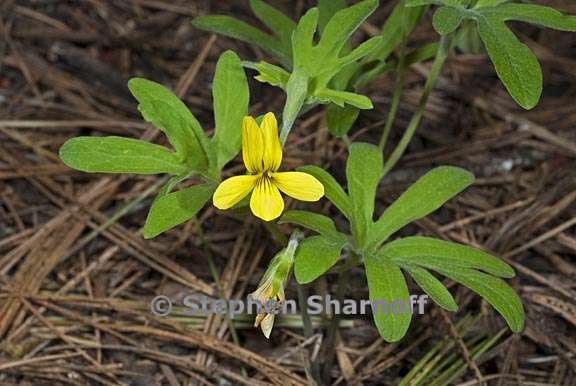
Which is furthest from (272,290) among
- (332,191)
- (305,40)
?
(305,40)

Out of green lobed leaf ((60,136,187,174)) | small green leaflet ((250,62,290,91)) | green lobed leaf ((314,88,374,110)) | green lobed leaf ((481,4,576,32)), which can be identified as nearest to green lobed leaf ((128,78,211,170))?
green lobed leaf ((60,136,187,174))

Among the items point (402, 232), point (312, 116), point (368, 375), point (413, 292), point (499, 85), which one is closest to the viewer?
point (368, 375)

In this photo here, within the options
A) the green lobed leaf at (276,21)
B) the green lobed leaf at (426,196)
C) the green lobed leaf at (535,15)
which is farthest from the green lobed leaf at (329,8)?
the green lobed leaf at (426,196)

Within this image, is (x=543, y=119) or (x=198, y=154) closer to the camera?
(x=198, y=154)

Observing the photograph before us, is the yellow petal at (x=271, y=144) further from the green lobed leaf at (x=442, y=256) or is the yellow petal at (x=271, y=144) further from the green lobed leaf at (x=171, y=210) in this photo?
the green lobed leaf at (x=442, y=256)

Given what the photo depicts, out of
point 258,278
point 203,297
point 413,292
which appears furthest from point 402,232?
point 203,297

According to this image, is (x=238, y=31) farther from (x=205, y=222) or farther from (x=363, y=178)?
(x=205, y=222)

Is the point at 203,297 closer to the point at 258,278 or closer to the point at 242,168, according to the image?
the point at 258,278
